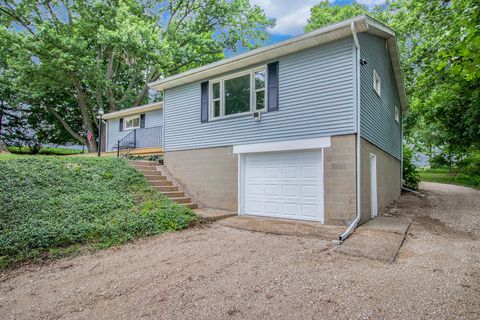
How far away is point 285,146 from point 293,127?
0.52 m

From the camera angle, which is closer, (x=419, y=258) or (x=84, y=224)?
(x=419, y=258)

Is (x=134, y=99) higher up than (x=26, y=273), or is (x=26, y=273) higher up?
(x=134, y=99)

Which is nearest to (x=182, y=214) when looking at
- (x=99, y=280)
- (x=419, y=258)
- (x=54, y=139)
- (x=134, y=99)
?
(x=99, y=280)

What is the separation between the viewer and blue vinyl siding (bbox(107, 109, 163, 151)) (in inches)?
541

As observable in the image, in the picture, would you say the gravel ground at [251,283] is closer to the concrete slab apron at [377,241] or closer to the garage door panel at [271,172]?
the concrete slab apron at [377,241]

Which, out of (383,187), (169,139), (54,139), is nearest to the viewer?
(383,187)

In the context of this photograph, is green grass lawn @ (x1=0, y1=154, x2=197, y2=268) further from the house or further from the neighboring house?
the neighboring house

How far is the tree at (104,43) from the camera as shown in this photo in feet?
Answer: 47.0

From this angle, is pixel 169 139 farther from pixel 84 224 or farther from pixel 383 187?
pixel 383 187

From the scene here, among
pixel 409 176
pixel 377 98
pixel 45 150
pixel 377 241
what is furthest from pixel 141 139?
pixel 409 176

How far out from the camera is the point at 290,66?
7.14 metres

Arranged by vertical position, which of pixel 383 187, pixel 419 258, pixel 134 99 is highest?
pixel 134 99

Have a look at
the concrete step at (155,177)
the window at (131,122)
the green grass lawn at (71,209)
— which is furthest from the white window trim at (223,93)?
the window at (131,122)

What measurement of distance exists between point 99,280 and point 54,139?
21.5m
